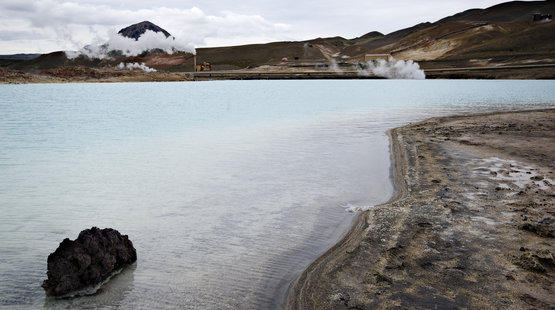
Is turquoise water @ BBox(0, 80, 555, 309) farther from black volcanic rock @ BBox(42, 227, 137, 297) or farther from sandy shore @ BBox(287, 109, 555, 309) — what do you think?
sandy shore @ BBox(287, 109, 555, 309)

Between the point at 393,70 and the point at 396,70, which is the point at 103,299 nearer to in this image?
the point at 396,70

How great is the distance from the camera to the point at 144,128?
21.6m

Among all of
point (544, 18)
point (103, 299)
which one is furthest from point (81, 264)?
point (544, 18)

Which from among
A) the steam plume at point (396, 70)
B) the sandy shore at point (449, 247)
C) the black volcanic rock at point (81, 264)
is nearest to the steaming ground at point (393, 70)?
the steam plume at point (396, 70)

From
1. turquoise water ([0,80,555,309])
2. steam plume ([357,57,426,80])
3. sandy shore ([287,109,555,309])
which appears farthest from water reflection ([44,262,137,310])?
steam plume ([357,57,426,80])

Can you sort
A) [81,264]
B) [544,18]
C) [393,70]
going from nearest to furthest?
[81,264]
[393,70]
[544,18]

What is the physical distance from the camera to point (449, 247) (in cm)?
551

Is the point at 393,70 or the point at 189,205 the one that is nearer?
the point at 189,205

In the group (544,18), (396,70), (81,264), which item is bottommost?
(81,264)

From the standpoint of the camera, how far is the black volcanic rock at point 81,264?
4.63m

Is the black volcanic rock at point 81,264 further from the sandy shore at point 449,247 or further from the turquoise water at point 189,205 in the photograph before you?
the sandy shore at point 449,247

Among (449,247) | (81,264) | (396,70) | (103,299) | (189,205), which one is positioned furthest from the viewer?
(396,70)

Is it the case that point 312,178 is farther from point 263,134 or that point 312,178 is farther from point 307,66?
point 307,66

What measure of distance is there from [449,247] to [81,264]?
4530 millimetres
